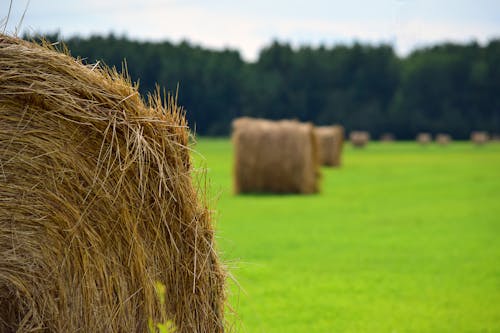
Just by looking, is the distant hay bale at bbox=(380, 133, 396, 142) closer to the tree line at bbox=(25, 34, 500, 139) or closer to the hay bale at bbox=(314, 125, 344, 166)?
the tree line at bbox=(25, 34, 500, 139)

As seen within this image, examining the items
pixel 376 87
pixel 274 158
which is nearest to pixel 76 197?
pixel 274 158

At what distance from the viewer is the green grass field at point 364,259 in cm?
745

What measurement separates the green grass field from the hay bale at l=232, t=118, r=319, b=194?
0.55 meters

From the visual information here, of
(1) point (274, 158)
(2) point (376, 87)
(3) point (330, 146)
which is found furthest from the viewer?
(2) point (376, 87)

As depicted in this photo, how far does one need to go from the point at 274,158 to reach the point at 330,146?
12190 millimetres

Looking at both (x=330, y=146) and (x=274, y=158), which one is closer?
(x=274, y=158)

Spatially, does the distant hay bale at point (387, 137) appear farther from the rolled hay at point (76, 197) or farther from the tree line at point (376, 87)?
the rolled hay at point (76, 197)

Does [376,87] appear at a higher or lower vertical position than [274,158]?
higher

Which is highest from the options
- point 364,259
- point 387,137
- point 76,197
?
point 76,197

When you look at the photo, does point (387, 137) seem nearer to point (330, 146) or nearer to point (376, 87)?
point (376, 87)

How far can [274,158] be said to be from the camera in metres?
19.6

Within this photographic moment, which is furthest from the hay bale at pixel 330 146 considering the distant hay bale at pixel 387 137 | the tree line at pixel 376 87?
the distant hay bale at pixel 387 137

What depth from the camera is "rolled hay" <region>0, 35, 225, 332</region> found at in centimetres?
449

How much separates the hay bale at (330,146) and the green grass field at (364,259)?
10.3 meters
